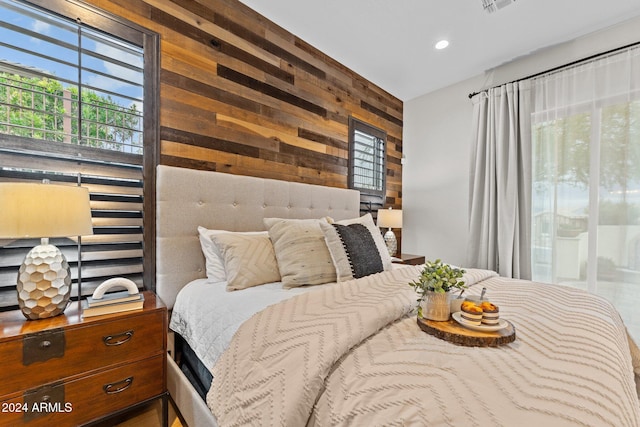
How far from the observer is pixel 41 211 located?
115 cm

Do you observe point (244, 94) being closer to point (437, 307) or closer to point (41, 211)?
point (41, 211)

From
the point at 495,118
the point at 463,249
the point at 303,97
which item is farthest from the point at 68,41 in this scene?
the point at 463,249

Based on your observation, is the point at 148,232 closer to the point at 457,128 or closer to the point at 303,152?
the point at 303,152

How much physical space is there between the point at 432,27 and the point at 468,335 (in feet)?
8.56

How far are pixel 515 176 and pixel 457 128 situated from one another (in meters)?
0.95

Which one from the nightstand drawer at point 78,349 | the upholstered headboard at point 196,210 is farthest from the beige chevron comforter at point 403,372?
the upholstered headboard at point 196,210

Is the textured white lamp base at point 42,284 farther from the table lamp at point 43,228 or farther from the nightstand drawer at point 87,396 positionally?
the nightstand drawer at point 87,396

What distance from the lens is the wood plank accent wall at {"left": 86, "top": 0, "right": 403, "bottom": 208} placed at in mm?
1915

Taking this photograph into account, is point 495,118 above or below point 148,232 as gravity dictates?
above

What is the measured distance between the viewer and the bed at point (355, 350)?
0.64 metres

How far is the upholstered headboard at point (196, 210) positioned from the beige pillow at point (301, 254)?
38 centimetres

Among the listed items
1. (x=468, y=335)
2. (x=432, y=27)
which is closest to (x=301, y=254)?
(x=468, y=335)

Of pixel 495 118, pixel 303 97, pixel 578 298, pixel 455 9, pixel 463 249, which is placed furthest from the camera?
pixel 463 249

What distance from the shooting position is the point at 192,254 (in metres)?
1.88
